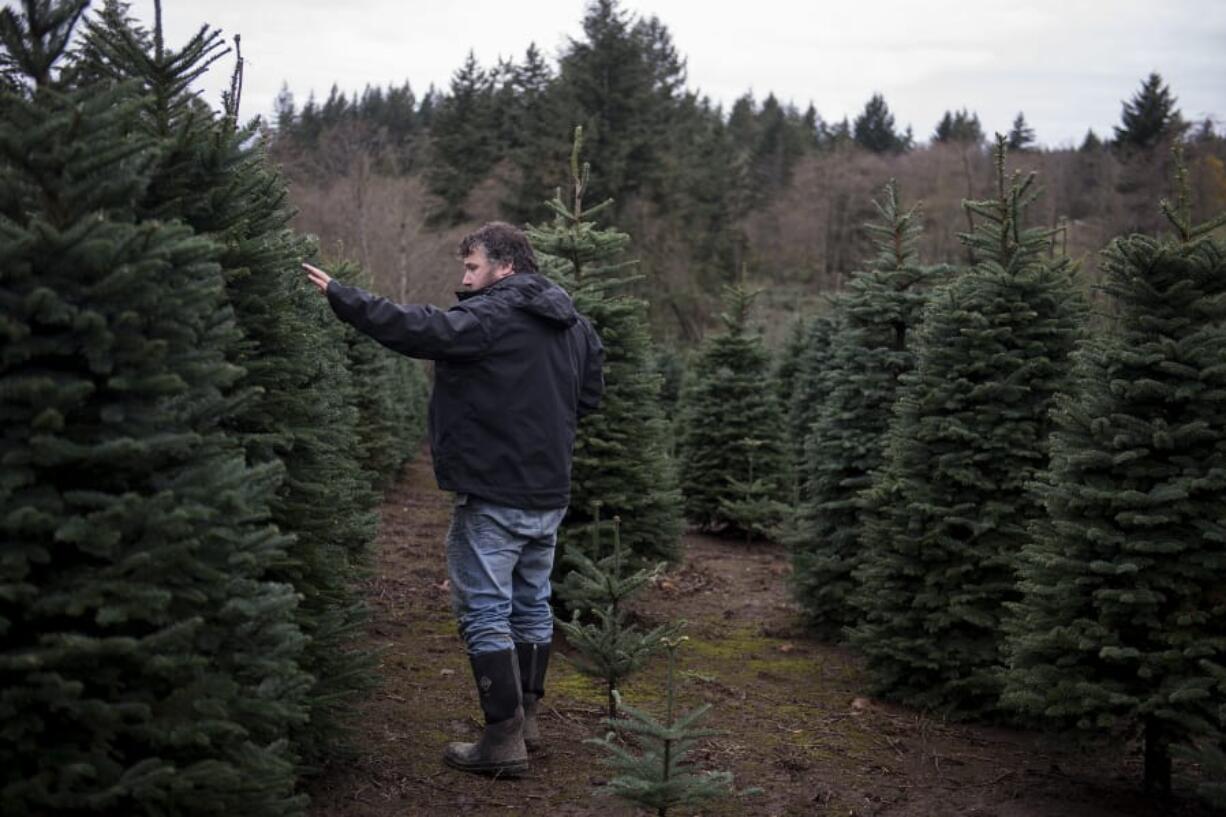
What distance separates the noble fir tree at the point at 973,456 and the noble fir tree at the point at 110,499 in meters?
4.65

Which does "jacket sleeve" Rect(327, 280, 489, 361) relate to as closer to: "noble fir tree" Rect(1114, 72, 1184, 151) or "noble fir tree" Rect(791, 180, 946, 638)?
"noble fir tree" Rect(791, 180, 946, 638)

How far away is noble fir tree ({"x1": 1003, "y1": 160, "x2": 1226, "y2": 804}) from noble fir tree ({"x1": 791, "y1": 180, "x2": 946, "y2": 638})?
9.92 feet

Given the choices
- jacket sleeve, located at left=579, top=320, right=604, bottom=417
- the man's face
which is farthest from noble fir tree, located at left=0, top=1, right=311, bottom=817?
jacket sleeve, located at left=579, top=320, right=604, bottom=417

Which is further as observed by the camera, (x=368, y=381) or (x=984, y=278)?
(x=368, y=381)

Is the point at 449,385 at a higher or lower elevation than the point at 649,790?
higher

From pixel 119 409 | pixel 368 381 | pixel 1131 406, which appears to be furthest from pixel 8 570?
pixel 368 381

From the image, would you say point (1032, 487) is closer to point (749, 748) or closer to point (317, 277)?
point (749, 748)

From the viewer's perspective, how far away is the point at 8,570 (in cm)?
257

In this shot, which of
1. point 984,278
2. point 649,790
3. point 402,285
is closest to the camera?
point 649,790

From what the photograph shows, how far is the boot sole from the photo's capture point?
16.1 feet

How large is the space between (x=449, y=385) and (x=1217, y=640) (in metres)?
3.58

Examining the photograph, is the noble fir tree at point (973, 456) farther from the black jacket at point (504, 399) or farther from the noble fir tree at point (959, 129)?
the noble fir tree at point (959, 129)

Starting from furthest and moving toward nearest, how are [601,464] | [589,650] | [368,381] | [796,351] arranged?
[796,351] → [368,381] → [601,464] → [589,650]

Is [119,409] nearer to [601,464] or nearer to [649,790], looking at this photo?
[649,790]
